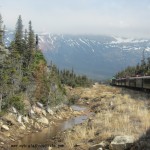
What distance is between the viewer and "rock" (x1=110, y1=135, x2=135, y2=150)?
21.1 metres

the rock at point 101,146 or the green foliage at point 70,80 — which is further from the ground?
the rock at point 101,146

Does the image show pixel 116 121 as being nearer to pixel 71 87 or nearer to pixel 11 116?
pixel 11 116

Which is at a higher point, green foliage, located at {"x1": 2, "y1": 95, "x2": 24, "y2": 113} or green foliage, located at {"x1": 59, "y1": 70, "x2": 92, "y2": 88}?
green foliage, located at {"x1": 2, "y1": 95, "x2": 24, "y2": 113}

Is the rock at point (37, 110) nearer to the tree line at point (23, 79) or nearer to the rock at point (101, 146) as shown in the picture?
the tree line at point (23, 79)

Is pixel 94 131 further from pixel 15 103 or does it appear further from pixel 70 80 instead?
pixel 70 80

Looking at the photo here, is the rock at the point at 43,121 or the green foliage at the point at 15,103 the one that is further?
the rock at the point at 43,121

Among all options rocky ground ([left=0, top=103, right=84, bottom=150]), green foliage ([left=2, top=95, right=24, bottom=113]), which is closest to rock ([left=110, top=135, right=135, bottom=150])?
rocky ground ([left=0, top=103, right=84, bottom=150])

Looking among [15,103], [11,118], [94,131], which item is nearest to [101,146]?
[94,131]

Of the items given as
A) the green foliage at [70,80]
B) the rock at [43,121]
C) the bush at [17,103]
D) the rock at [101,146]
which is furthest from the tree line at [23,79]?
the green foliage at [70,80]

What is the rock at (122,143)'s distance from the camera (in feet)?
69.3

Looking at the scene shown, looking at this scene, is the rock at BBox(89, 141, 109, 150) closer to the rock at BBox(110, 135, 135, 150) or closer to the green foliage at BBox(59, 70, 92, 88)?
the rock at BBox(110, 135, 135, 150)

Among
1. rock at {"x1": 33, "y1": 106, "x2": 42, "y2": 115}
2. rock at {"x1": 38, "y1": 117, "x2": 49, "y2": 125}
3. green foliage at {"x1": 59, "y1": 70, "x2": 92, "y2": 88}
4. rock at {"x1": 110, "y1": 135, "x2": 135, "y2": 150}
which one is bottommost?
green foliage at {"x1": 59, "y1": 70, "x2": 92, "y2": 88}

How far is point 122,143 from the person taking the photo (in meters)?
21.3

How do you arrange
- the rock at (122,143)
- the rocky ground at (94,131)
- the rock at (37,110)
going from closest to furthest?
the rock at (122,143), the rocky ground at (94,131), the rock at (37,110)
